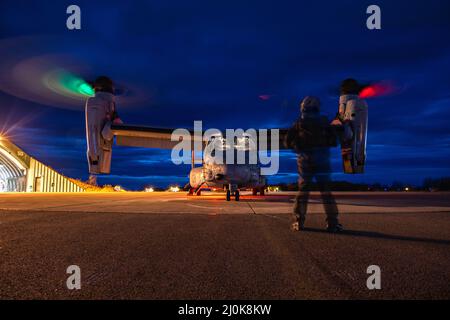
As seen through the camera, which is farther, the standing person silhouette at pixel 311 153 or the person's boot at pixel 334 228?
the standing person silhouette at pixel 311 153

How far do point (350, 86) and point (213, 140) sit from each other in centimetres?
685

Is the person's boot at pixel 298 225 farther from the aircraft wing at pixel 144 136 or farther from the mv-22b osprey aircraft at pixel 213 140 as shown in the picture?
the aircraft wing at pixel 144 136

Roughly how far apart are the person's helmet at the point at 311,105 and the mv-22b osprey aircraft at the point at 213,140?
5622mm

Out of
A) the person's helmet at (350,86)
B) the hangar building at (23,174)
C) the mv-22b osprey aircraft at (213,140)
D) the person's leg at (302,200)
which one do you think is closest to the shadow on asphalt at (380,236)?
the person's leg at (302,200)

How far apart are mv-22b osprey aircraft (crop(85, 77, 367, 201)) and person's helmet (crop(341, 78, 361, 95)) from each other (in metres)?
0.28

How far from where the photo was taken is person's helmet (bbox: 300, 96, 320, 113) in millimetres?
5520

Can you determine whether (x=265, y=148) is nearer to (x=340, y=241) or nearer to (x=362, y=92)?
(x=362, y=92)

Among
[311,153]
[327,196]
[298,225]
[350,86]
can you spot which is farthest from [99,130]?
[350,86]

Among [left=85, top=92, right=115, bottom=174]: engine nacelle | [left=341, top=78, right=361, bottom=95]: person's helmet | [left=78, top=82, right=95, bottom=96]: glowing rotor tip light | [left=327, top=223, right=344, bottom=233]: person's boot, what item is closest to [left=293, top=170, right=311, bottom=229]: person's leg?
[left=327, top=223, right=344, bottom=233]: person's boot

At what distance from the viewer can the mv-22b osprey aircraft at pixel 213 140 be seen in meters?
11.1

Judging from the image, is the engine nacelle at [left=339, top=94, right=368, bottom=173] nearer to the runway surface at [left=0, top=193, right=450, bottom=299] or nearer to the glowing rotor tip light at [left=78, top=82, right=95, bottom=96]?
the runway surface at [left=0, top=193, right=450, bottom=299]

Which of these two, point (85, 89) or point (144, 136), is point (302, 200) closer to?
point (85, 89)

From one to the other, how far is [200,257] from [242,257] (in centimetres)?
49

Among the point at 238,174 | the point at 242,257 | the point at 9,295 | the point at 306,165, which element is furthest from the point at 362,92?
the point at 9,295
